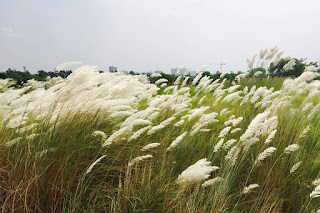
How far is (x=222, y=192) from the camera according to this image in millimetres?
2029

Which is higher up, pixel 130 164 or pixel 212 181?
pixel 130 164

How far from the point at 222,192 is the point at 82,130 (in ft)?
4.48

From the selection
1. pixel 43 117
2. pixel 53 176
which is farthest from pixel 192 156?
pixel 43 117

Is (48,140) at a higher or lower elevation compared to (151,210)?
higher

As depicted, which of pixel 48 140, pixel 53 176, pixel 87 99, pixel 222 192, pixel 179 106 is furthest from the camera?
pixel 179 106

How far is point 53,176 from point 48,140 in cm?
32

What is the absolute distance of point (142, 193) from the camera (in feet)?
6.72

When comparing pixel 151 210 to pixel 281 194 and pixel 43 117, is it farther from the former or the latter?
pixel 43 117

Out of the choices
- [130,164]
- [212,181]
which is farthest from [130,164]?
[212,181]

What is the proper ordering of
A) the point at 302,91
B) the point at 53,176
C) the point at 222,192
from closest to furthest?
the point at 222,192 < the point at 53,176 < the point at 302,91

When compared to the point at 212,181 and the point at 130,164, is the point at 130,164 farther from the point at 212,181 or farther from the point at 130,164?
the point at 212,181

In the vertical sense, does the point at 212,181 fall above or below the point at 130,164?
below

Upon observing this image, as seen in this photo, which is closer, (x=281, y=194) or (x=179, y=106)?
(x=281, y=194)

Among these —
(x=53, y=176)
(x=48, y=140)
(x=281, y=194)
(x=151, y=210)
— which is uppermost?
(x=48, y=140)
